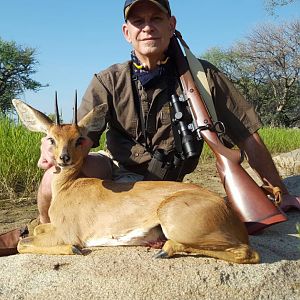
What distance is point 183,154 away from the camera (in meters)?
4.60

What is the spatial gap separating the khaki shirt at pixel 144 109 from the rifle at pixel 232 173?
11.0 inches

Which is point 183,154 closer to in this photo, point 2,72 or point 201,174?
point 201,174

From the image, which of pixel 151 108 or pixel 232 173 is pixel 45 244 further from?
pixel 151 108

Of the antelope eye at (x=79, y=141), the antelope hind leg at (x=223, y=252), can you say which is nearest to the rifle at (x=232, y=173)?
the antelope hind leg at (x=223, y=252)

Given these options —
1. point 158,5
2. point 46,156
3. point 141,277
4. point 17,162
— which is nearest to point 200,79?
point 158,5

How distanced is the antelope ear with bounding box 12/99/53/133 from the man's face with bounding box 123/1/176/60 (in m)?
1.29

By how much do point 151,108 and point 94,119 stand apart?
0.81 m

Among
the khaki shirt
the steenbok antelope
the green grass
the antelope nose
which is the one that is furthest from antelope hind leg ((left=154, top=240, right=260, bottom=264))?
the green grass

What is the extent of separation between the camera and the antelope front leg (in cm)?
355

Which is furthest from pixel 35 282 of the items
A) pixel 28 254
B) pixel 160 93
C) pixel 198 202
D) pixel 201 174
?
pixel 201 174

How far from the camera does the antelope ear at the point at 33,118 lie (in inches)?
154

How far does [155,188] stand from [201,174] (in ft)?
20.2

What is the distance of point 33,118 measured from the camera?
4016mm

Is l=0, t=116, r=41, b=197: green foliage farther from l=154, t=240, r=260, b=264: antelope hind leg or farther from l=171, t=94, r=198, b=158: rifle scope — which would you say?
l=154, t=240, r=260, b=264: antelope hind leg
